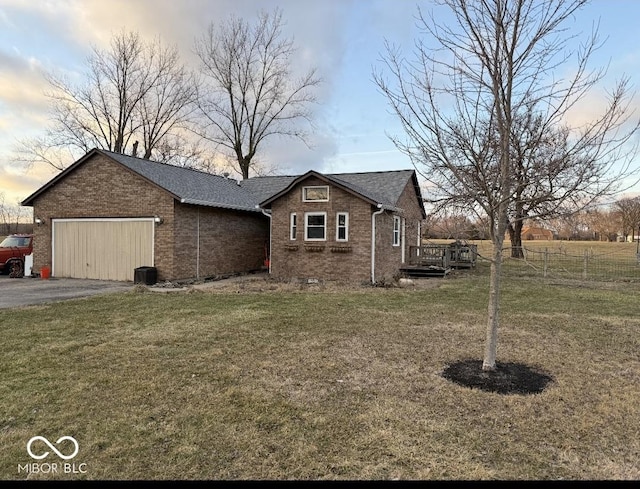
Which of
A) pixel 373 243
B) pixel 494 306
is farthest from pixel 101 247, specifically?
pixel 494 306

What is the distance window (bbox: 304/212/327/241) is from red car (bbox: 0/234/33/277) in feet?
37.0

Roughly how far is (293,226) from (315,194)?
4.95 ft

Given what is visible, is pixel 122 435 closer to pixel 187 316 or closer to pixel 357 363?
pixel 357 363

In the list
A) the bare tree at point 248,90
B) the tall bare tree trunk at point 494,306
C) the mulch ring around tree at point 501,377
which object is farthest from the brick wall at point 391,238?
the bare tree at point 248,90

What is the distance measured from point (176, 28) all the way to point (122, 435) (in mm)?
20943

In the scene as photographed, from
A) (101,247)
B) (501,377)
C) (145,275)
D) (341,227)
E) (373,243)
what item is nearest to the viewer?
(501,377)

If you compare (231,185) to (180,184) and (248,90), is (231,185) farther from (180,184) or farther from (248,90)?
(248,90)

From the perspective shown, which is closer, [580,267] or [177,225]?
[177,225]

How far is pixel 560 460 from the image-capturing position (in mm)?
3246

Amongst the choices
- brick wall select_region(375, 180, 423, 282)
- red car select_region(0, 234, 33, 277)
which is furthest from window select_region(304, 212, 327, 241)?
red car select_region(0, 234, 33, 277)

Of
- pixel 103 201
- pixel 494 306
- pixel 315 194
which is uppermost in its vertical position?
pixel 315 194

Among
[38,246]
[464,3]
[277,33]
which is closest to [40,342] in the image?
[464,3]

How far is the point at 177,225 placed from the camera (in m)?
14.7
